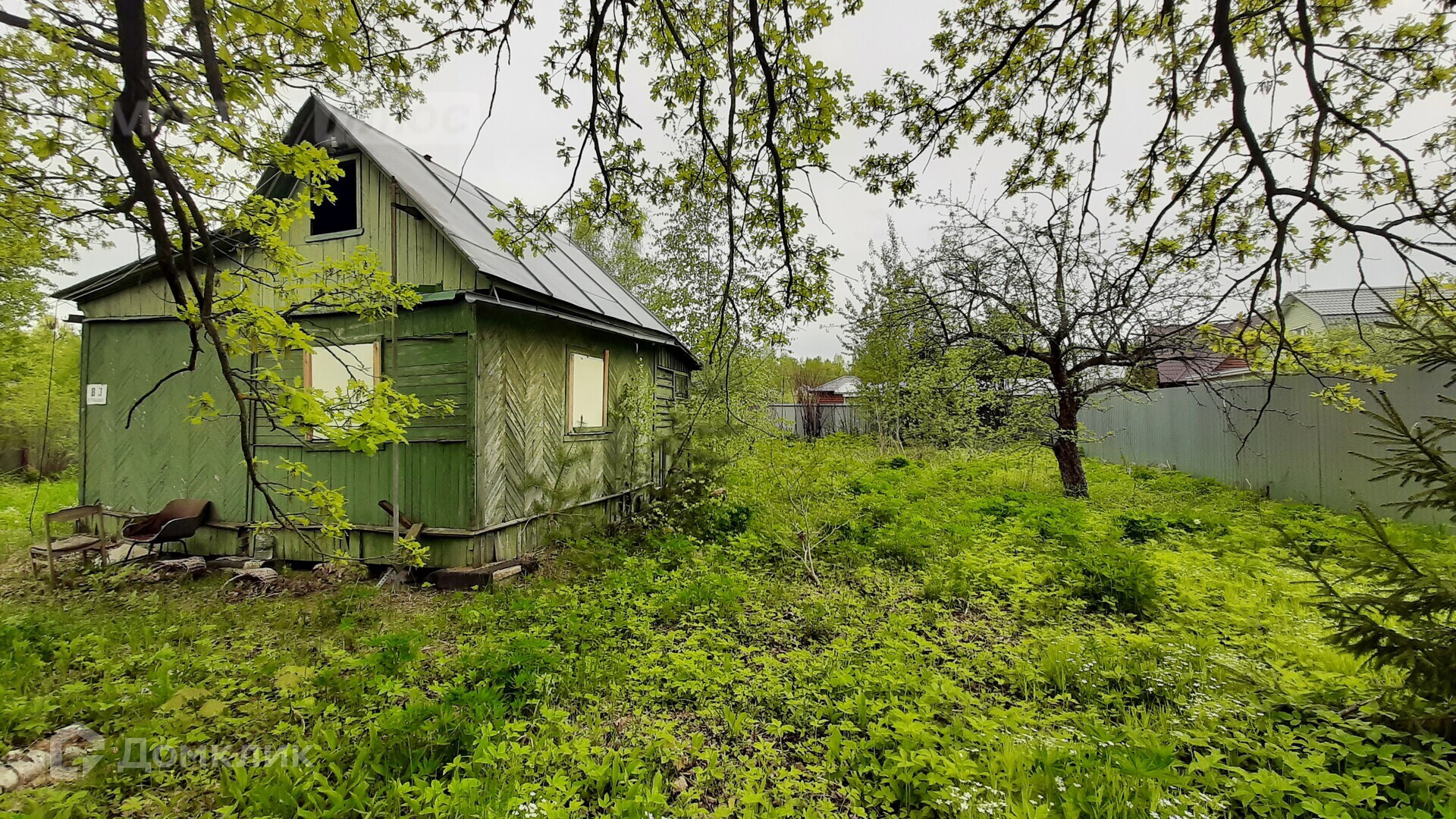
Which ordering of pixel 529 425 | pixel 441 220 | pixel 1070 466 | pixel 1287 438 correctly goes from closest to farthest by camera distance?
pixel 441 220
pixel 529 425
pixel 1287 438
pixel 1070 466

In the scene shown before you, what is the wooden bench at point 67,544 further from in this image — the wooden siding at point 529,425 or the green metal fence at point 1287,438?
the green metal fence at point 1287,438

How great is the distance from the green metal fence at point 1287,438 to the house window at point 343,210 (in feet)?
31.7

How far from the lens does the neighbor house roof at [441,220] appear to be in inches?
233

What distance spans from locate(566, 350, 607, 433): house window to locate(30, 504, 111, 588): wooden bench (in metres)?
5.24

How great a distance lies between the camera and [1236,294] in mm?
3375

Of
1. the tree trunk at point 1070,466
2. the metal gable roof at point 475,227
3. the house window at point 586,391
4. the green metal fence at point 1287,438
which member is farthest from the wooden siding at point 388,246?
the tree trunk at point 1070,466

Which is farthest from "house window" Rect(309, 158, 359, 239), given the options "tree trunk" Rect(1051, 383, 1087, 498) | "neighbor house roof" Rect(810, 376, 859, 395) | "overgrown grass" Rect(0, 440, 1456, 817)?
"neighbor house roof" Rect(810, 376, 859, 395)

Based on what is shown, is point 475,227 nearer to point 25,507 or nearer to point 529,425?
point 529,425

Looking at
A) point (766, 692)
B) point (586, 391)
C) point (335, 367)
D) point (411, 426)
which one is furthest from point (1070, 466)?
point (335, 367)

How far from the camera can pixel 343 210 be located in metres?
6.47

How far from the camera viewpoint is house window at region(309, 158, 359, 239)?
6.34 metres

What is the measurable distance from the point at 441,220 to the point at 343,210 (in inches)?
66.4

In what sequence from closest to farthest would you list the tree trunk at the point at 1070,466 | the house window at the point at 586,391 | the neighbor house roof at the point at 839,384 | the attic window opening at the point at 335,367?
the attic window opening at the point at 335,367 < the house window at the point at 586,391 < the tree trunk at the point at 1070,466 < the neighbor house roof at the point at 839,384

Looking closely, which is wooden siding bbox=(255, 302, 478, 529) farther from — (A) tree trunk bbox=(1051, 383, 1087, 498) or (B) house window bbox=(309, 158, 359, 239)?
(A) tree trunk bbox=(1051, 383, 1087, 498)
